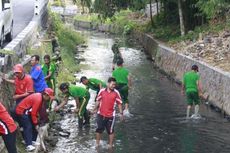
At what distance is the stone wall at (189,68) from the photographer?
19.0 meters

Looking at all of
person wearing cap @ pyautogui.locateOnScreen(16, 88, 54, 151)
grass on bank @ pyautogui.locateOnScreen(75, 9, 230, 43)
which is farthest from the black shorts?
grass on bank @ pyautogui.locateOnScreen(75, 9, 230, 43)

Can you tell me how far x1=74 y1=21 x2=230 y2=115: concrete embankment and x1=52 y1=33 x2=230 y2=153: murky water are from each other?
0.57 m

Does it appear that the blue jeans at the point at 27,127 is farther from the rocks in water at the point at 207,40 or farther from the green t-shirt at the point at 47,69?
the rocks in water at the point at 207,40

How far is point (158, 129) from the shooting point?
16859 mm

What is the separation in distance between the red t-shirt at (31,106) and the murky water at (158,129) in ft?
7.31

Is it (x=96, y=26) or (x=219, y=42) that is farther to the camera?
(x=96, y=26)

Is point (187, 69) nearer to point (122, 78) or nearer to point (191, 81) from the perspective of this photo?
point (191, 81)

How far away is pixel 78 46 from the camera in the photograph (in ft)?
132

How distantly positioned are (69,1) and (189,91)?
58972mm

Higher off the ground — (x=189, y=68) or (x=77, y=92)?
(x=77, y=92)

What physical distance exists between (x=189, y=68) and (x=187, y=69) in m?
0.27

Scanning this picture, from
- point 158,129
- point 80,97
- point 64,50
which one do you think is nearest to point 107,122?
point 80,97

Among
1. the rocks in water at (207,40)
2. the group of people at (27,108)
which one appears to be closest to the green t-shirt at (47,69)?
the group of people at (27,108)

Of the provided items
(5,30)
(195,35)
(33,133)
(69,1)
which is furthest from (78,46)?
(69,1)
